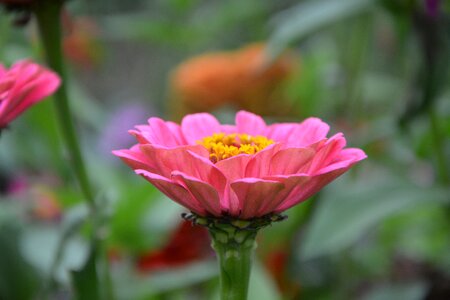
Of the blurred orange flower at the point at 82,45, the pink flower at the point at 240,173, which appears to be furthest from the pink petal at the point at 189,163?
the blurred orange flower at the point at 82,45

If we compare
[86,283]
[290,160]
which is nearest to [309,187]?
[290,160]

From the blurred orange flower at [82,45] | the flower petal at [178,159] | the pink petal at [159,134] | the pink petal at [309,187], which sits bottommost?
the pink petal at [309,187]

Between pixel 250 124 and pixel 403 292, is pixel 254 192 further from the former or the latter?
pixel 403 292

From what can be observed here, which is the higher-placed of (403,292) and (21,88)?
(21,88)

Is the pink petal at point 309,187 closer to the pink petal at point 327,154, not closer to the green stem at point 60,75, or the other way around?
the pink petal at point 327,154

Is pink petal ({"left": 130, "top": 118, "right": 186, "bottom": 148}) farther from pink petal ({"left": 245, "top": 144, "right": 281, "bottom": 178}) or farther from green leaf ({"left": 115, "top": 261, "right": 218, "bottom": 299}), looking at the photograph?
green leaf ({"left": 115, "top": 261, "right": 218, "bottom": 299})

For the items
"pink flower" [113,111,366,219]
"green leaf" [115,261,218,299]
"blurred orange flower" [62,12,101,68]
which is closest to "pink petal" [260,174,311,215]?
"pink flower" [113,111,366,219]

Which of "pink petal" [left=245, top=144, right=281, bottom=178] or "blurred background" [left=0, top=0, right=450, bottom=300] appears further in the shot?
"blurred background" [left=0, top=0, right=450, bottom=300]
